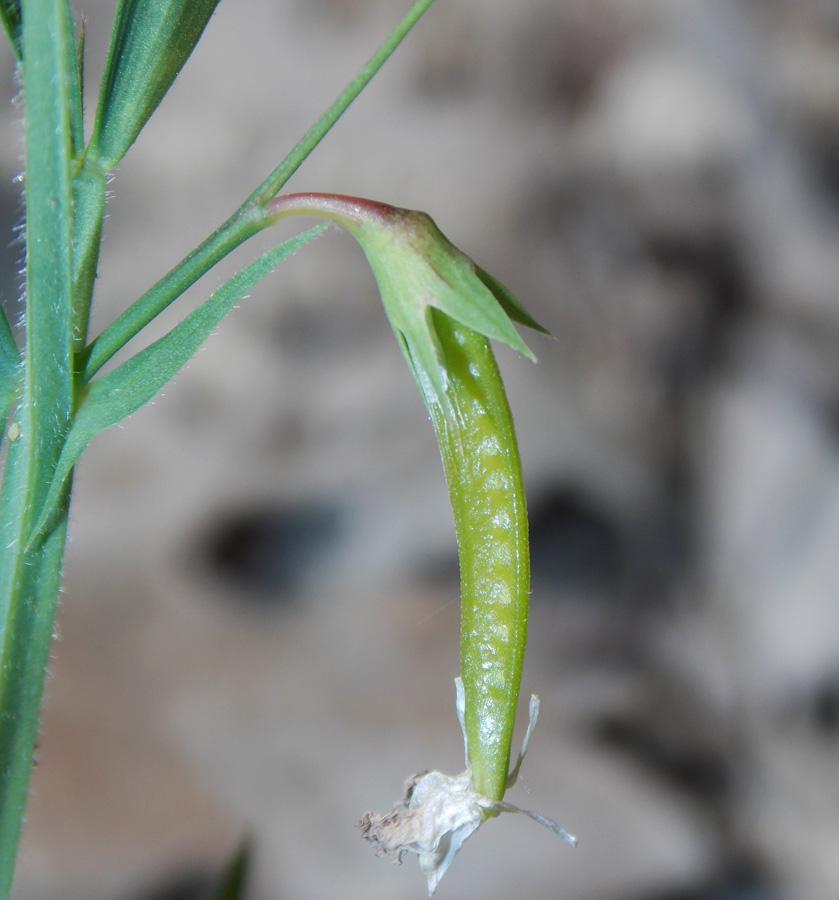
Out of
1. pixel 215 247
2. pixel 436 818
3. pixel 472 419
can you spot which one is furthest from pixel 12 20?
pixel 436 818

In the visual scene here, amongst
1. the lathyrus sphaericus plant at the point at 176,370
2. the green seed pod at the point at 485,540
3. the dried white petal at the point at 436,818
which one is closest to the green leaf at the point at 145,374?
the lathyrus sphaericus plant at the point at 176,370

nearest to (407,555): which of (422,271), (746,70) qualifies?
(422,271)

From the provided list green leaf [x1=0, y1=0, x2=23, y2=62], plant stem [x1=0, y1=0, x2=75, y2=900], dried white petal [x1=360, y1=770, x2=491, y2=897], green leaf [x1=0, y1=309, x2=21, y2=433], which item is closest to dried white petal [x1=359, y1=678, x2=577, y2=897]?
dried white petal [x1=360, y1=770, x2=491, y2=897]

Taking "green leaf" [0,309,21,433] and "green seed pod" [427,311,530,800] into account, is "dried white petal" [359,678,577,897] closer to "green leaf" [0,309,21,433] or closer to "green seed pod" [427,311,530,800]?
"green seed pod" [427,311,530,800]

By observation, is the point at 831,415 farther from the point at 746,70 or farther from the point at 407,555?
the point at 407,555

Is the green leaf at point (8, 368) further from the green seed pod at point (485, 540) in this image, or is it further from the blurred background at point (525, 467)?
the blurred background at point (525, 467)

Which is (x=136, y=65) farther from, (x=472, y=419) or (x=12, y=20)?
(x=472, y=419)
